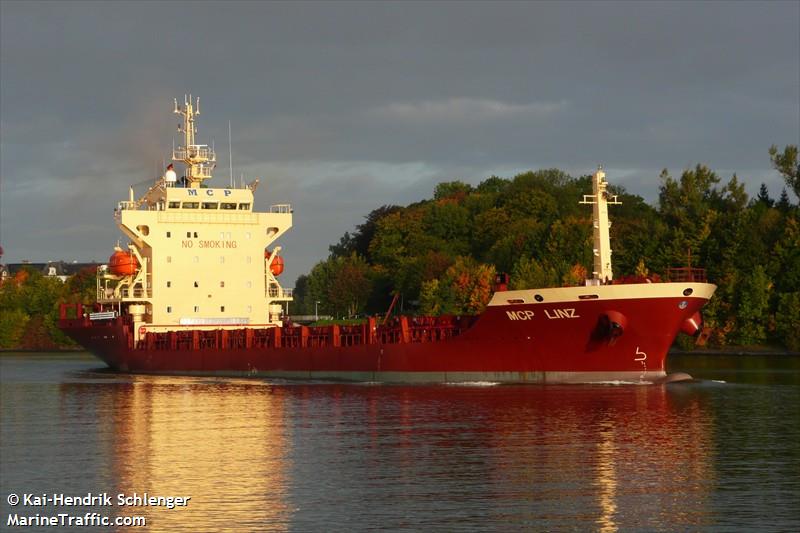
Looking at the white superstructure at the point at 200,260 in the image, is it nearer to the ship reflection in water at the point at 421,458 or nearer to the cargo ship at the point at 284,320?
the cargo ship at the point at 284,320

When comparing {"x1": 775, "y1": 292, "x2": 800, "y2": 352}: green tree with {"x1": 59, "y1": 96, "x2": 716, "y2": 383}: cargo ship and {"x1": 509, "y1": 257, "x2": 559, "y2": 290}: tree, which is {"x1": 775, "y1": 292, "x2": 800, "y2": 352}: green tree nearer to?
{"x1": 509, "y1": 257, "x2": 559, "y2": 290}: tree

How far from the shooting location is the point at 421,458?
2673 cm

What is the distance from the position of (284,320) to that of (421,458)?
37.9 m

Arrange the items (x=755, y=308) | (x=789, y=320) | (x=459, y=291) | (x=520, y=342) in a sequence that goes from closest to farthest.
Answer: (x=520, y=342) → (x=789, y=320) → (x=755, y=308) → (x=459, y=291)

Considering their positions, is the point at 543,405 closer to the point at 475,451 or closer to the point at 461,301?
the point at 475,451

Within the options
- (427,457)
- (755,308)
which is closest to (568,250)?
(755,308)

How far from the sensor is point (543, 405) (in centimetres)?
3631

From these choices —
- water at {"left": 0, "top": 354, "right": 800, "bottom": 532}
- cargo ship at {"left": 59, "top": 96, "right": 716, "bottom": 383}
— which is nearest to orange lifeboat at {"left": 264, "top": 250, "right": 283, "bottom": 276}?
cargo ship at {"left": 59, "top": 96, "right": 716, "bottom": 383}

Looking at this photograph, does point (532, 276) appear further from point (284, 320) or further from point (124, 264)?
point (124, 264)

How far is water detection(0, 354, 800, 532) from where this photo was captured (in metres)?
21.0

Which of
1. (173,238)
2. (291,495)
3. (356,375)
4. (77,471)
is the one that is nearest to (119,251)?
(173,238)

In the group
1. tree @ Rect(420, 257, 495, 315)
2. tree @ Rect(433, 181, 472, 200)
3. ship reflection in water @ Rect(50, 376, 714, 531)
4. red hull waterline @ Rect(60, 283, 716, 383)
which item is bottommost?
ship reflection in water @ Rect(50, 376, 714, 531)

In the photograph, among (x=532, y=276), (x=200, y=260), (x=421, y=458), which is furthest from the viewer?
(x=532, y=276)

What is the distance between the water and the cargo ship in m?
1.56
